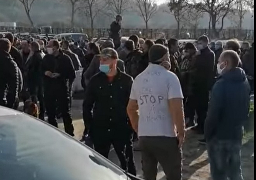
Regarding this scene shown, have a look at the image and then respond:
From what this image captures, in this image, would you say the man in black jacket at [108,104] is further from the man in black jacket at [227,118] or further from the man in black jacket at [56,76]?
the man in black jacket at [56,76]

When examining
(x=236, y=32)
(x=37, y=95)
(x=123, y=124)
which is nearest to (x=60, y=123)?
(x=37, y=95)

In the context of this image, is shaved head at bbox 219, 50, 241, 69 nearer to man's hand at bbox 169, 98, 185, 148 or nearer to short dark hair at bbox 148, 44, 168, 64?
short dark hair at bbox 148, 44, 168, 64

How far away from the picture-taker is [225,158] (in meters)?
6.21

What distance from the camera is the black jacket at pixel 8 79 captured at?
29.6 feet

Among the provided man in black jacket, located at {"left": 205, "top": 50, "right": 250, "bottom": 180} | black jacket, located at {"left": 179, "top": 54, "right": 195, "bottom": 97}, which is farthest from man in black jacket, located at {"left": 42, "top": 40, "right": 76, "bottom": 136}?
man in black jacket, located at {"left": 205, "top": 50, "right": 250, "bottom": 180}

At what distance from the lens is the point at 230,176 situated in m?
6.26

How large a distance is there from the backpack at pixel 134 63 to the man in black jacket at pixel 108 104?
9.23 feet

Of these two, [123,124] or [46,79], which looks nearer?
[123,124]

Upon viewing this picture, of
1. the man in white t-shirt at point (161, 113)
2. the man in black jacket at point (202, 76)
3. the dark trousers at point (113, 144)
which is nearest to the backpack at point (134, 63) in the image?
the man in black jacket at point (202, 76)

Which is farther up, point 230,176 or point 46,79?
point 46,79

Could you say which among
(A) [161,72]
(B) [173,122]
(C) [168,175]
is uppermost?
(A) [161,72]

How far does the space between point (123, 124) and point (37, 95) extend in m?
5.92

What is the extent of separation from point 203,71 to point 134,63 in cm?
135

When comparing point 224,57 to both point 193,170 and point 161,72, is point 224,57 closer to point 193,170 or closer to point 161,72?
point 161,72
